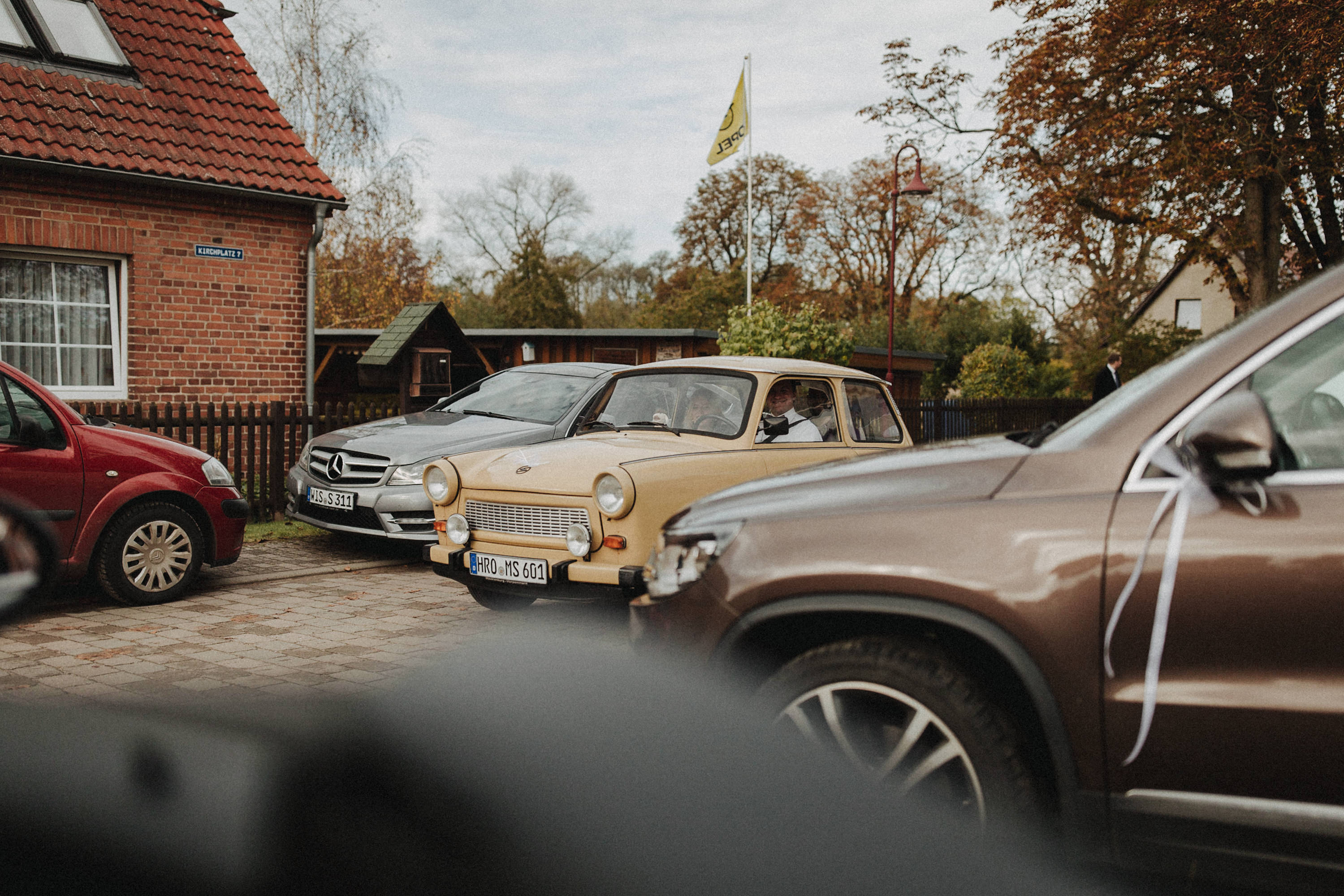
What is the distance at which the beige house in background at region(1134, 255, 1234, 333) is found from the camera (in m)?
47.1

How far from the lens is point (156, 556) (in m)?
7.01

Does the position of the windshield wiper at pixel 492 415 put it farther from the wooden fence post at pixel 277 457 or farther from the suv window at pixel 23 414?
the suv window at pixel 23 414

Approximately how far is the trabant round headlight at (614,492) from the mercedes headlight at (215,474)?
325 cm

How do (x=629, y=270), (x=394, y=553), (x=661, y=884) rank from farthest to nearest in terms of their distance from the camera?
(x=629, y=270) → (x=394, y=553) → (x=661, y=884)

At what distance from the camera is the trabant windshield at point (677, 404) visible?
666 cm

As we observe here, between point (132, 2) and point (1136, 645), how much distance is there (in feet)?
46.1

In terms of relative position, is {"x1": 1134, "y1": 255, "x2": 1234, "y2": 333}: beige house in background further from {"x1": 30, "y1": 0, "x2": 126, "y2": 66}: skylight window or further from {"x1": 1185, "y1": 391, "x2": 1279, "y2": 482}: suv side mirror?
{"x1": 1185, "y1": 391, "x2": 1279, "y2": 482}: suv side mirror

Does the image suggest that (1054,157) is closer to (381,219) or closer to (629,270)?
(381,219)

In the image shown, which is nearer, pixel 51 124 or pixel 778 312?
pixel 51 124

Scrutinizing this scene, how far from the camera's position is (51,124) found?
419 inches

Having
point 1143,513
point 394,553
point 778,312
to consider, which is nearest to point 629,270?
point 778,312

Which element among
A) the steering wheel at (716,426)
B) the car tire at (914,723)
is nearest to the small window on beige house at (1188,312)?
the steering wheel at (716,426)

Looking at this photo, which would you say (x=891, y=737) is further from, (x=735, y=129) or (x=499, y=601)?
(x=735, y=129)

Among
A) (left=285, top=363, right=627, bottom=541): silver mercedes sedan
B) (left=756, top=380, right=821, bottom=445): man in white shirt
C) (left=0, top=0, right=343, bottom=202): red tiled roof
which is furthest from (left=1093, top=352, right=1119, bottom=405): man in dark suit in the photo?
(left=0, top=0, right=343, bottom=202): red tiled roof
